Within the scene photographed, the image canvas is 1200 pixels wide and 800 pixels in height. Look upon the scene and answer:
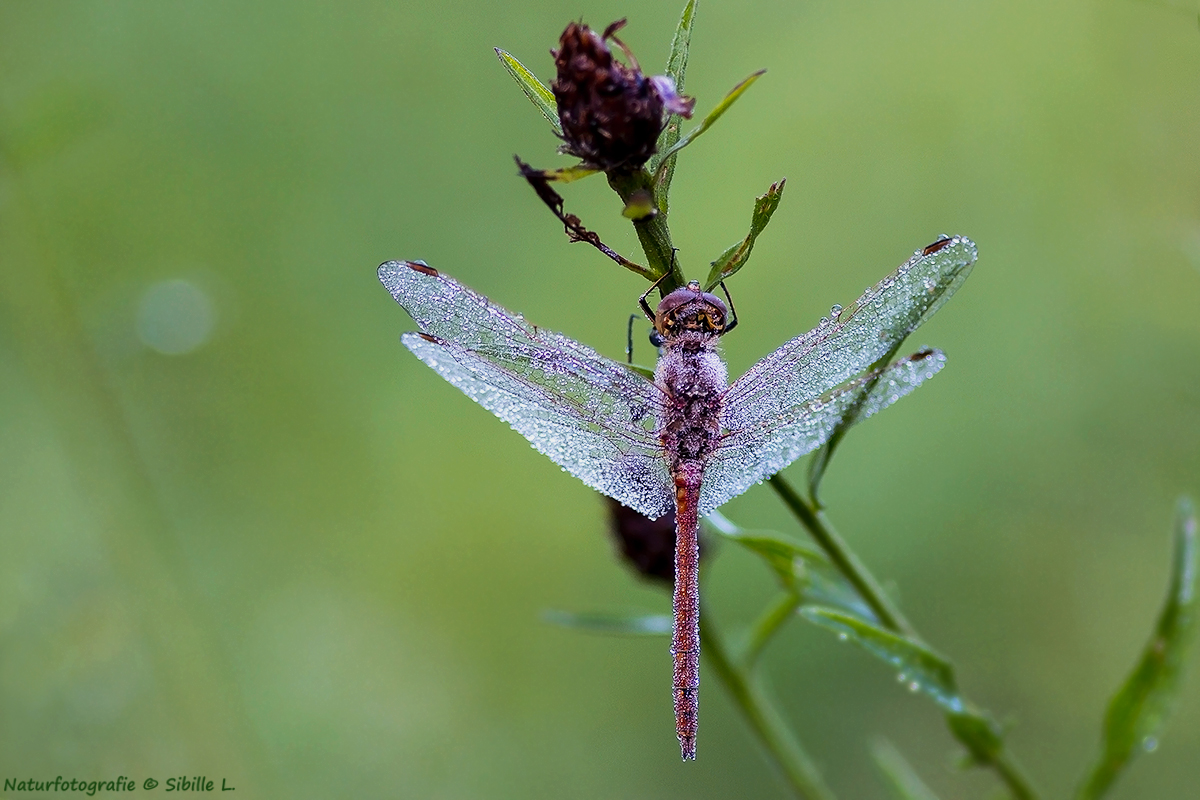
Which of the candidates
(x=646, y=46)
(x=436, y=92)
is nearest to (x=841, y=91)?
(x=646, y=46)

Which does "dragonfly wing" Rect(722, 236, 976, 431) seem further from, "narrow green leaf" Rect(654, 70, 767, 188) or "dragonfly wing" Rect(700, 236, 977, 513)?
"narrow green leaf" Rect(654, 70, 767, 188)

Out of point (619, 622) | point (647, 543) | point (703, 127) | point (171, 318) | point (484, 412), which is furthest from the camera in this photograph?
point (484, 412)

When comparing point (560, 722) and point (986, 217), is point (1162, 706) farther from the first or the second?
point (986, 217)

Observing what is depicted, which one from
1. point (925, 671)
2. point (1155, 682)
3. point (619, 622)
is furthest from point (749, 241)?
point (1155, 682)

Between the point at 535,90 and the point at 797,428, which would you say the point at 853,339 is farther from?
the point at 535,90

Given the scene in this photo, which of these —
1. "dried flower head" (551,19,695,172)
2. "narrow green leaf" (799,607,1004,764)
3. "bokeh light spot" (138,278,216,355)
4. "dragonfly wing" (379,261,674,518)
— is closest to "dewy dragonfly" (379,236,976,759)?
"dragonfly wing" (379,261,674,518)

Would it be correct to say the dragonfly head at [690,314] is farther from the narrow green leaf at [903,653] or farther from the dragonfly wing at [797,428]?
the narrow green leaf at [903,653]
